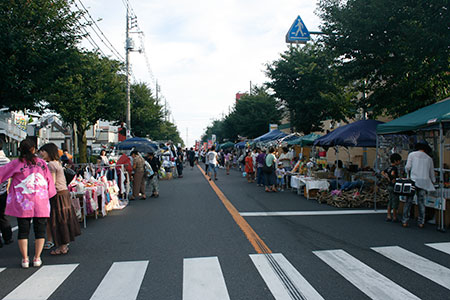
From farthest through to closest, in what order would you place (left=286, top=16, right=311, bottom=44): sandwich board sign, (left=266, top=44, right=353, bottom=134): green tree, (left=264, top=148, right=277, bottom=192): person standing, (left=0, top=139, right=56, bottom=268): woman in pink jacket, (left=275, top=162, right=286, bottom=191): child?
(left=266, top=44, right=353, bottom=134): green tree → (left=275, top=162, right=286, bottom=191): child → (left=264, top=148, right=277, bottom=192): person standing → (left=286, top=16, right=311, bottom=44): sandwich board sign → (left=0, top=139, right=56, bottom=268): woman in pink jacket

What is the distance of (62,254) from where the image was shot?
5629mm

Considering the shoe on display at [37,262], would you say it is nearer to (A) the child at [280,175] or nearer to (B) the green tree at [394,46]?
(B) the green tree at [394,46]

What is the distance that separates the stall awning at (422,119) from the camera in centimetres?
745

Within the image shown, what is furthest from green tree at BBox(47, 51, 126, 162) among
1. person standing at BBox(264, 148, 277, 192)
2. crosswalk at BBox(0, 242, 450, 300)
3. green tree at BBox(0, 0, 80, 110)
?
crosswalk at BBox(0, 242, 450, 300)

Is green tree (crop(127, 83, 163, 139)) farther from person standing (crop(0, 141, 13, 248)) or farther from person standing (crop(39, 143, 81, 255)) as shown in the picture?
person standing (crop(39, 143, 81, 255))

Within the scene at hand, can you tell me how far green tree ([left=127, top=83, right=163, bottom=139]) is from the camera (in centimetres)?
3914

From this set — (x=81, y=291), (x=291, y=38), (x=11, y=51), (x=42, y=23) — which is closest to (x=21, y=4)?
(x=42, y=23)

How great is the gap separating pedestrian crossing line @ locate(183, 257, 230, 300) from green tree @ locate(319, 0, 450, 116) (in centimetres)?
816

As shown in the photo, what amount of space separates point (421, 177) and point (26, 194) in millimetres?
7505

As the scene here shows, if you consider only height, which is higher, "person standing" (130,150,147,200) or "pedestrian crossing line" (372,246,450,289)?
Answer: "person standing" (130,150,147,200)

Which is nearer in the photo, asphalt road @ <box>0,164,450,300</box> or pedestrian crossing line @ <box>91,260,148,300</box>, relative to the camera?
pedestrian crossing line @ <box>91,260,148,300</box>

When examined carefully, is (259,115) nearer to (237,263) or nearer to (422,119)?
(422,119)

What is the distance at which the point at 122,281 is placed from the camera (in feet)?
14.4

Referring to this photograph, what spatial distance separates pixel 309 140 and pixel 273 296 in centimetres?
1240
